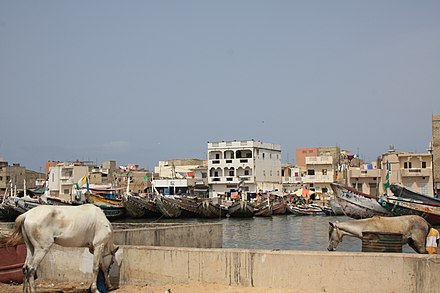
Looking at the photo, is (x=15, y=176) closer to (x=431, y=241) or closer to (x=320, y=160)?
(x=320, y=160)

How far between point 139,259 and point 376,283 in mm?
4169

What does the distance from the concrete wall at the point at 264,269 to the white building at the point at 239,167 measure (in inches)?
2239

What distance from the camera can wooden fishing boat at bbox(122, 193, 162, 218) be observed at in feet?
176

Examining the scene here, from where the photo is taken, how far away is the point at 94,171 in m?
73.2

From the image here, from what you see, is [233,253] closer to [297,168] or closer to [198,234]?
[198,234]

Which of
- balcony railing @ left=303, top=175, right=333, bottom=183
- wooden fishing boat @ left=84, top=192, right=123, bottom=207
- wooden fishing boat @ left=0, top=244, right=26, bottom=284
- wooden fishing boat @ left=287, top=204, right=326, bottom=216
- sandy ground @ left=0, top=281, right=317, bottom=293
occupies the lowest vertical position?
wooden fishing boat @ left=287, top=204, right=326, bottom=216

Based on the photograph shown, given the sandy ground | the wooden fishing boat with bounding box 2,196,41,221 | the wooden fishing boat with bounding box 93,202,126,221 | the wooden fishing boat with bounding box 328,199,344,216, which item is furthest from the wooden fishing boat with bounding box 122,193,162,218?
the sandy ground

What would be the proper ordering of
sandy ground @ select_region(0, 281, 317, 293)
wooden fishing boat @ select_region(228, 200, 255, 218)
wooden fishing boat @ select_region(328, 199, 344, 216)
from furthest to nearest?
1. wooden fishing boat @ select_region(328, 199, 344, 216)
2. wooden fishing boat @ select_region(228, 200, 255, 218)
3. sandy ground @ select_region(0, 281, 317, 293)

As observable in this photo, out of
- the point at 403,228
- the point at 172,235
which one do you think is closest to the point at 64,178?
the point at 172,235

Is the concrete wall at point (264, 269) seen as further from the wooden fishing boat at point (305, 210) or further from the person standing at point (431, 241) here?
the wooden fishing boat at point (305, 210)

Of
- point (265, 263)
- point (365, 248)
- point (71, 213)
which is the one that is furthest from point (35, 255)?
point (365, 248)

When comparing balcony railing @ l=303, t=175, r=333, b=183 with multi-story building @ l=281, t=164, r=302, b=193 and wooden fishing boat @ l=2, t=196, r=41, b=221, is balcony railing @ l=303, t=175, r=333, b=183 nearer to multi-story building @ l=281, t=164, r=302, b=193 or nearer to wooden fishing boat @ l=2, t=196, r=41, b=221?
multi-story building @ l=281, t=164, r=302, b=193

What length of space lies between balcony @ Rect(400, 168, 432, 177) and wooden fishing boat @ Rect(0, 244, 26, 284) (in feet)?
173

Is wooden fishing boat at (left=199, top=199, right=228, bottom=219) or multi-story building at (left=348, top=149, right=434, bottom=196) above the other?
multi-story building at (left=348, top=149, right=434, bottom=196)
